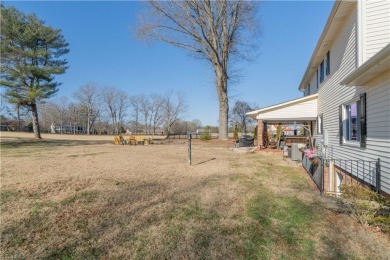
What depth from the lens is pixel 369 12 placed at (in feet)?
18.7

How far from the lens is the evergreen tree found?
796 inches

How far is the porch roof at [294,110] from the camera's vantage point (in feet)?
Result: 42.4

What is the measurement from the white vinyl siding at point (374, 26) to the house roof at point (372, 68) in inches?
25.6

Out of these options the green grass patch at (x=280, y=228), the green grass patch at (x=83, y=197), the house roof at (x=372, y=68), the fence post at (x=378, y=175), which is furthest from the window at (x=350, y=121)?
the green grass patch at (x=83, y=197)

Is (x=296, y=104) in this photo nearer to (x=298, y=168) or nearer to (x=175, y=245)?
(x=298, y=168)

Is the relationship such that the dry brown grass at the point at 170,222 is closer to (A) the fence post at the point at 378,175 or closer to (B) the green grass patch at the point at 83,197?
(B) the green grass patch at the point at 83,197

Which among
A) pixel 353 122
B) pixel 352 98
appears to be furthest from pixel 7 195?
pixel 353 122

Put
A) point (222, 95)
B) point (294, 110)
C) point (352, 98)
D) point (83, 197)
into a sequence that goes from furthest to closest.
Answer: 1. point (222, 95)
2. point (294, 110)
3. point (352, 98)
4. point (83, 197)

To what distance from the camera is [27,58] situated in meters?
A: 21.4

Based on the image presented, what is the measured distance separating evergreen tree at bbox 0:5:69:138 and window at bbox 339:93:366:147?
76.4 ft

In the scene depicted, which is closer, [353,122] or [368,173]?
[368,173]

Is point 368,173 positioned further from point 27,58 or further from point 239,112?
point 239,112

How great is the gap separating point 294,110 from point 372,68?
30.7 ft

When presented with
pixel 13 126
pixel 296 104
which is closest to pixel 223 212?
pixel 296 104
